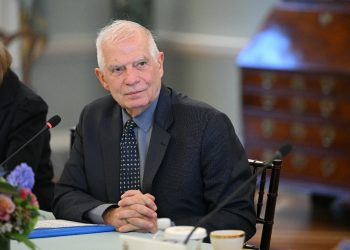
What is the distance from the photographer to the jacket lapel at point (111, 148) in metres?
3.26

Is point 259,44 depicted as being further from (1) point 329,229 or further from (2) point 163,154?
(2) point 163,154

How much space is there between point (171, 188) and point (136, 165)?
0.15 meters

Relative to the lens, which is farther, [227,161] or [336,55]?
[336,55]

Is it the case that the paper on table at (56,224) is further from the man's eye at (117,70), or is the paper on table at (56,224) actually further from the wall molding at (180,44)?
the wall molding at (180,44)

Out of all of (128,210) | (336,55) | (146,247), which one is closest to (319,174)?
(336,55)

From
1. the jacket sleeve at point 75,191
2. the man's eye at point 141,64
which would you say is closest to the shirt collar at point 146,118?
the man's eye at point 141,64

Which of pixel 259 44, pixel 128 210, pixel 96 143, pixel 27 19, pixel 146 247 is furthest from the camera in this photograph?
pixel 27 19

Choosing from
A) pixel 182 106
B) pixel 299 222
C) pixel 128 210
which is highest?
pixel 182 106

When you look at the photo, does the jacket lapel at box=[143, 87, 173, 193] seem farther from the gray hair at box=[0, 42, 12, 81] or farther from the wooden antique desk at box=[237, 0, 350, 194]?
the wooden antique desk at box=[237, 0, 350, 194]

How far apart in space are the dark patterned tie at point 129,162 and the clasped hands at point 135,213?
0.69ft

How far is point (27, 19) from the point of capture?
7801 millimetres

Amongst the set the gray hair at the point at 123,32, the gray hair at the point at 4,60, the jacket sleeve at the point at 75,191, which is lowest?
the jacket sleeve at the point at 75,191

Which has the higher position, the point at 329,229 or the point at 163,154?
the point at 163,154

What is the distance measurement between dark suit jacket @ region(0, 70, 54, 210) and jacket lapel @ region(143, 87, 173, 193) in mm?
812
